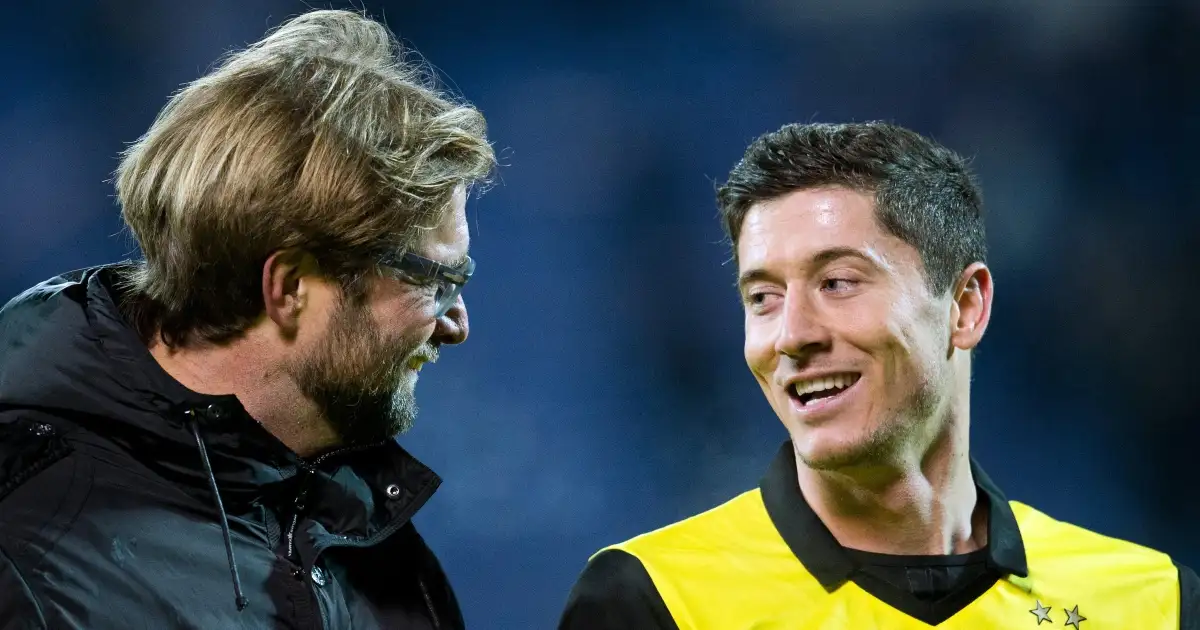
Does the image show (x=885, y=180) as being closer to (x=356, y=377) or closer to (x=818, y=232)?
(x=818, y=232)

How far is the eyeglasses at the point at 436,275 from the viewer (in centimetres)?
238

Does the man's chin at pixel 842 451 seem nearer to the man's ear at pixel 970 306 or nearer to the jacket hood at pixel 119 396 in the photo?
the man's ear at pixel 970 306

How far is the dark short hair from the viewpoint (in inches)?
98.8

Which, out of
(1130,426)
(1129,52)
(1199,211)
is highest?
(1129,52)

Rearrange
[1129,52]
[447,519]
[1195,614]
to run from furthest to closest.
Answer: [1129,52]
[447,519]
[1195,614]

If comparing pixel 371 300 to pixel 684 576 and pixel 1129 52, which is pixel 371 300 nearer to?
pixel 684 576

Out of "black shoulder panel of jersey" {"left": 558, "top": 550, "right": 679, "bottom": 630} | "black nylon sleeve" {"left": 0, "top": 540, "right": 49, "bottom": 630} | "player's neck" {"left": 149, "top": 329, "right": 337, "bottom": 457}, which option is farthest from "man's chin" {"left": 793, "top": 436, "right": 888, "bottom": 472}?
"black nylon sleeve" {"left": 0, "top": 540, "right": 49, "bottom": 630}

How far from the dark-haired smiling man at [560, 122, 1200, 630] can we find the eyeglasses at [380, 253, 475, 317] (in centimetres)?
59

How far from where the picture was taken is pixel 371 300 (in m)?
2.35

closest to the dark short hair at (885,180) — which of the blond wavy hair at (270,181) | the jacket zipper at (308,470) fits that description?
Answer: the blond wavy hair at (270,181)

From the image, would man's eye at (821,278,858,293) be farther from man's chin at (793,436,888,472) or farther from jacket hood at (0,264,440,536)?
Answer: jacket hood at (0,264,440,536)

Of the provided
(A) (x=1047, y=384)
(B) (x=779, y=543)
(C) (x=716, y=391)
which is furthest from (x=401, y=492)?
(A) (x=1047, y=384)

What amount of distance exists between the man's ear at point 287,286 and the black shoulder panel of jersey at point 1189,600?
6.37 feet

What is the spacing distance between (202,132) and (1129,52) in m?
3.70
